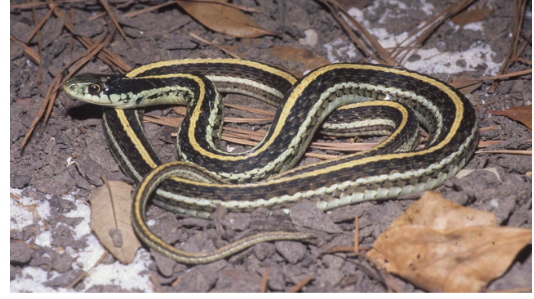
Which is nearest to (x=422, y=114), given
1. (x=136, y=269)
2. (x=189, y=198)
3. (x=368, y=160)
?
(x=368, y=160)

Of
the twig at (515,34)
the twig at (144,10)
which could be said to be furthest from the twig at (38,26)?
the twig at (515,34)

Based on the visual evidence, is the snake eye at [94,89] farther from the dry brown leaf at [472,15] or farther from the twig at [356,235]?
the dry brown leaf at [472,15]

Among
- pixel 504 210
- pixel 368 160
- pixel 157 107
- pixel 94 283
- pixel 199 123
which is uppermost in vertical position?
pixel 504 210

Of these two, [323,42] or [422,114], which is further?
[323,42]

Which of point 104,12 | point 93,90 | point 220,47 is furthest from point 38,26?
point 220,47

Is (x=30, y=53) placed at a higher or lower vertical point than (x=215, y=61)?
lower

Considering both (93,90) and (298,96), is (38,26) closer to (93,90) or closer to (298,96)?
(93,90)

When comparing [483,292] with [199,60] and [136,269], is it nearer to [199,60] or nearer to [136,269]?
[136,269]
